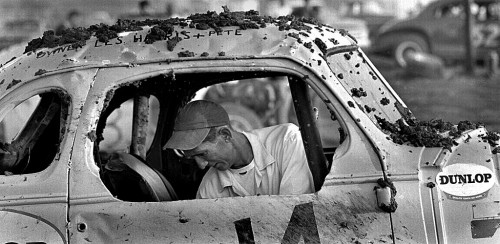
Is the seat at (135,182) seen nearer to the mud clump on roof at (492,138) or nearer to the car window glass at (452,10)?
the mud clump on roof at (492,138)

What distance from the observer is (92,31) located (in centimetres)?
461

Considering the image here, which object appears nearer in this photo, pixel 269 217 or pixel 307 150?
pixel 269 217

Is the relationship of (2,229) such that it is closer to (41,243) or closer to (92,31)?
(41,243)

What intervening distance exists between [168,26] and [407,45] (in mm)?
17395

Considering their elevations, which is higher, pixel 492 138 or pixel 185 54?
pixel 185 54

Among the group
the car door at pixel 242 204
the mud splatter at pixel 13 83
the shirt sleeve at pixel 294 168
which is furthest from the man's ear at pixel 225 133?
the mud splatter at pixel 13 83

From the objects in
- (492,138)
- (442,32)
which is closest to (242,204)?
(492,138)

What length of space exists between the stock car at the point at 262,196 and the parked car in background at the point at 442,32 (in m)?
15.3

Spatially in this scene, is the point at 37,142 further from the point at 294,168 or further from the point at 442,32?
the point at 442,32

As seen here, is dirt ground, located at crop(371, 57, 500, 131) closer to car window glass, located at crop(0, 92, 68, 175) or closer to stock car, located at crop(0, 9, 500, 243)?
stock car, located at crop(0, 9, 500, 243)

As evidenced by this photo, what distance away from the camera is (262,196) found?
163 inches

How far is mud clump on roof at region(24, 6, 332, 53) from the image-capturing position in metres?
4.38

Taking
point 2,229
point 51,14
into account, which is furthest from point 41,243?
point 51,14

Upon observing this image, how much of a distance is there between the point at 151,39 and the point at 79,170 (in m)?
0.74
